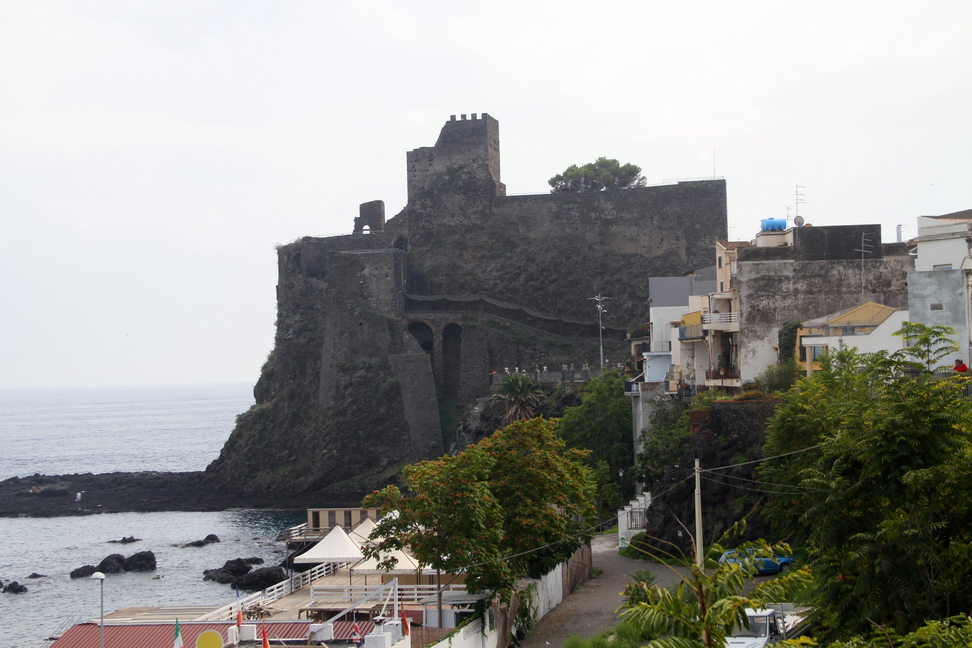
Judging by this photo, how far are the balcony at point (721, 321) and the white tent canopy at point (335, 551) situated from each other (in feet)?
64.2

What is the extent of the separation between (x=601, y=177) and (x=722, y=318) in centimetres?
4092

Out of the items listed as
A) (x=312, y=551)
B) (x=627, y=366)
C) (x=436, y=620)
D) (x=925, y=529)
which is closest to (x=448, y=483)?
(x=436, y=620)

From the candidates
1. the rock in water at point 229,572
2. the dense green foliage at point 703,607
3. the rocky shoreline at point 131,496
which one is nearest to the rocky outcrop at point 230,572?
the rock in water at point 229,572

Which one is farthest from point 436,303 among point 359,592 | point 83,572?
point 359,592

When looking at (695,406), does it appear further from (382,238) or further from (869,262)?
(382,238)

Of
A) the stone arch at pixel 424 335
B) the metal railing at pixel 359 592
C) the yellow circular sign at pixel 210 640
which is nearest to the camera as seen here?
the yellow circular sign at pixel 210 640

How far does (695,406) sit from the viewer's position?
40531 mm

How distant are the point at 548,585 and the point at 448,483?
6175 millimetres

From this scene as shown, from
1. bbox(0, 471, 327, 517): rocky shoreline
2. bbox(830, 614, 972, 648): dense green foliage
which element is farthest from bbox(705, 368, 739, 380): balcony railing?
bbox(0, 471, 327, 517): rocky shoreline

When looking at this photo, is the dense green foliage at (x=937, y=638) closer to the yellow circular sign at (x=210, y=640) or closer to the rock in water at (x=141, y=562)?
the yellow circular sign at (x=210, y=640)

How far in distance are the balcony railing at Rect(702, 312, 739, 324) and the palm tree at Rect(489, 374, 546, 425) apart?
20.2 meters

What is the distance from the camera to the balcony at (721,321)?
4381cm

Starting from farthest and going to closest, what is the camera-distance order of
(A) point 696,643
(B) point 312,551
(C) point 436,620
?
(B) point 312,551 → (C) point 436,620 → (A) point 696,643

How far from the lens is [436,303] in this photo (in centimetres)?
7719
